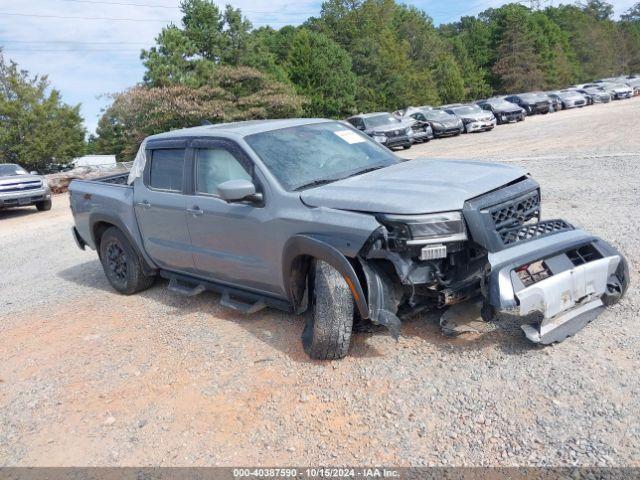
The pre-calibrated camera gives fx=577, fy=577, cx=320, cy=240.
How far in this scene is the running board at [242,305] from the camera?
192 inches

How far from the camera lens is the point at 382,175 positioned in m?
4.53

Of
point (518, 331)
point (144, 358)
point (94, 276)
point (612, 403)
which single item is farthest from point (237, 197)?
point (94, 276)

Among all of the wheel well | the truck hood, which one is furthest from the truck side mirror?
the wheel well

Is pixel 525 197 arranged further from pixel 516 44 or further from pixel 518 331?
pixel 516 44

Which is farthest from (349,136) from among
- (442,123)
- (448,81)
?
(448,81)

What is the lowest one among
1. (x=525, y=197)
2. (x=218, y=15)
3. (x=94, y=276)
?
(x=94, y=276)

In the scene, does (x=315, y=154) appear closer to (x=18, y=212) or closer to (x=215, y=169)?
(x=215, y=169)

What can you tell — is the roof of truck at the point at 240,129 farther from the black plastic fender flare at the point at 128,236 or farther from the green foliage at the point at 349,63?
the green foliage at the point at 349,63

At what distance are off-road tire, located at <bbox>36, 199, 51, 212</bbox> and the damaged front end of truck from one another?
49.6 ft

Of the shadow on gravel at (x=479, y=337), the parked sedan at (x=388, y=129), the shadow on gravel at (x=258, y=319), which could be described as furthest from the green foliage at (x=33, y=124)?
the shadow on gravel at (x=479, y=337)

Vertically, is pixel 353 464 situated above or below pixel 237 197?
below

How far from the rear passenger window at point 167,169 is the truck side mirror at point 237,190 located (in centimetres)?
115

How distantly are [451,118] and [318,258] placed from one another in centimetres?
2399

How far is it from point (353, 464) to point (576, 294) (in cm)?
194
